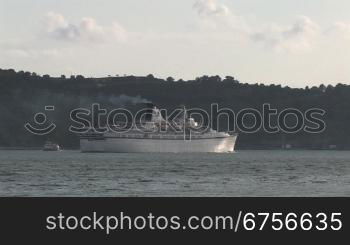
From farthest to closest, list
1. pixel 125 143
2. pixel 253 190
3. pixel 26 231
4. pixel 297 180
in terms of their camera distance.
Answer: pixel 125 143 < pixel 297 180 < pixel 253 190 < pixel 26 231

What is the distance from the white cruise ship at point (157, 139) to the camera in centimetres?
14800

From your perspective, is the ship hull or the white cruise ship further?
the white cruise ship

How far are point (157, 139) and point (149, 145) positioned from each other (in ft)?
7.85

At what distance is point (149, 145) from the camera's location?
149375 millimetres

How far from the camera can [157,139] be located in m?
151

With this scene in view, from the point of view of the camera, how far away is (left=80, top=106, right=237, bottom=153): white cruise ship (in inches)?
5827

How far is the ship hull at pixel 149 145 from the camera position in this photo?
147625 millimetres

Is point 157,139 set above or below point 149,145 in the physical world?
above

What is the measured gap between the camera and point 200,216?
1461 cm

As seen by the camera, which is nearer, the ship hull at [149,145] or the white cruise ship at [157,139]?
the ship hull at [149,145]

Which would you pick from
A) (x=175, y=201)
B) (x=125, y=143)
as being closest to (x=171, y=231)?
(x=175, y=201)

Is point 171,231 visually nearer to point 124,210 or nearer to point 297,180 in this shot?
point 124,210

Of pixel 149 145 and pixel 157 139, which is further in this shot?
pixel 157 139

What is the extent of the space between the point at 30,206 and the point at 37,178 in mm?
40189
